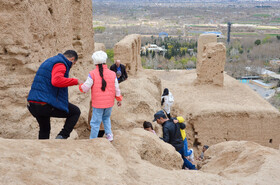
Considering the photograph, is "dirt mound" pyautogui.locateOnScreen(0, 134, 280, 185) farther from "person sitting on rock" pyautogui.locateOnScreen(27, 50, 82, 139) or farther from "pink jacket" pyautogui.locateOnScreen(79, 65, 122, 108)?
"pink jacket" pyautogui.locateOnScreen(79, 65, 122, 108)

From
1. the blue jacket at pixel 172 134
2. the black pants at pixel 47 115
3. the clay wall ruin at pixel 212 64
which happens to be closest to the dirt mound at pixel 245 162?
the blue jacket at pixel 172 134

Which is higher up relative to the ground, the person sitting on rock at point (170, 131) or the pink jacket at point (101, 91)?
the pink jacket at point (101, 91)

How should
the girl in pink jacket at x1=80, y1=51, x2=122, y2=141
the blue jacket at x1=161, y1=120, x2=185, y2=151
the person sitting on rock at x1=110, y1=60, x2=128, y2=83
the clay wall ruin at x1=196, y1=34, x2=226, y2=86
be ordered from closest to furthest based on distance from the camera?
the girl in pink jacket at x1=80, y1=51, x2=122, y2=141
the blue jacket at x1=161, y1=120, x2=185, y2=151
the person sitting on rock at x1=110, y1=60, x2=128, y2=83
the clay wall ruin at x1=196, y1=34, x2=226, y2=86

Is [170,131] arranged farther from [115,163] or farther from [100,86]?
[115,163]

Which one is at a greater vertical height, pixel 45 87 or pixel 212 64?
pixel 45 87

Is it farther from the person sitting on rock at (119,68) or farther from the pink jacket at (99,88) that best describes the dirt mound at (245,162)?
the person sitting on rock at (119,68)

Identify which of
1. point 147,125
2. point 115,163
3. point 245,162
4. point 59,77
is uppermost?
point 59,77

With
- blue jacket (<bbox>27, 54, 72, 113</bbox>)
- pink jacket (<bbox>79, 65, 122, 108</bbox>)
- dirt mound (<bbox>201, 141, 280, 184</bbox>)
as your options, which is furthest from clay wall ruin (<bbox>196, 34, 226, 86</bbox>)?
blue jacket (<bbox>27, 54, 72, 113</bbox>)

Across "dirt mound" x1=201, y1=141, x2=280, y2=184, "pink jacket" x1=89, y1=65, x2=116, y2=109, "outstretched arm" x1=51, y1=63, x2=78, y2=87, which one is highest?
"outstretched arm" x1=51, y1=63, x2=78, y2=87

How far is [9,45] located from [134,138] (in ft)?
7.25

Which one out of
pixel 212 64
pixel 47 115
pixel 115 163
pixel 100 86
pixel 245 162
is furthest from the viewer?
pixel 212 64

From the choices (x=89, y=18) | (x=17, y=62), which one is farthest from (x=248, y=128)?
(x=17, y=62)

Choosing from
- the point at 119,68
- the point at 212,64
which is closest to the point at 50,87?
the point at 119,68

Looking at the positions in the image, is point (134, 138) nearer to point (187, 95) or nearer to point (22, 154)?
point (22, 154)
